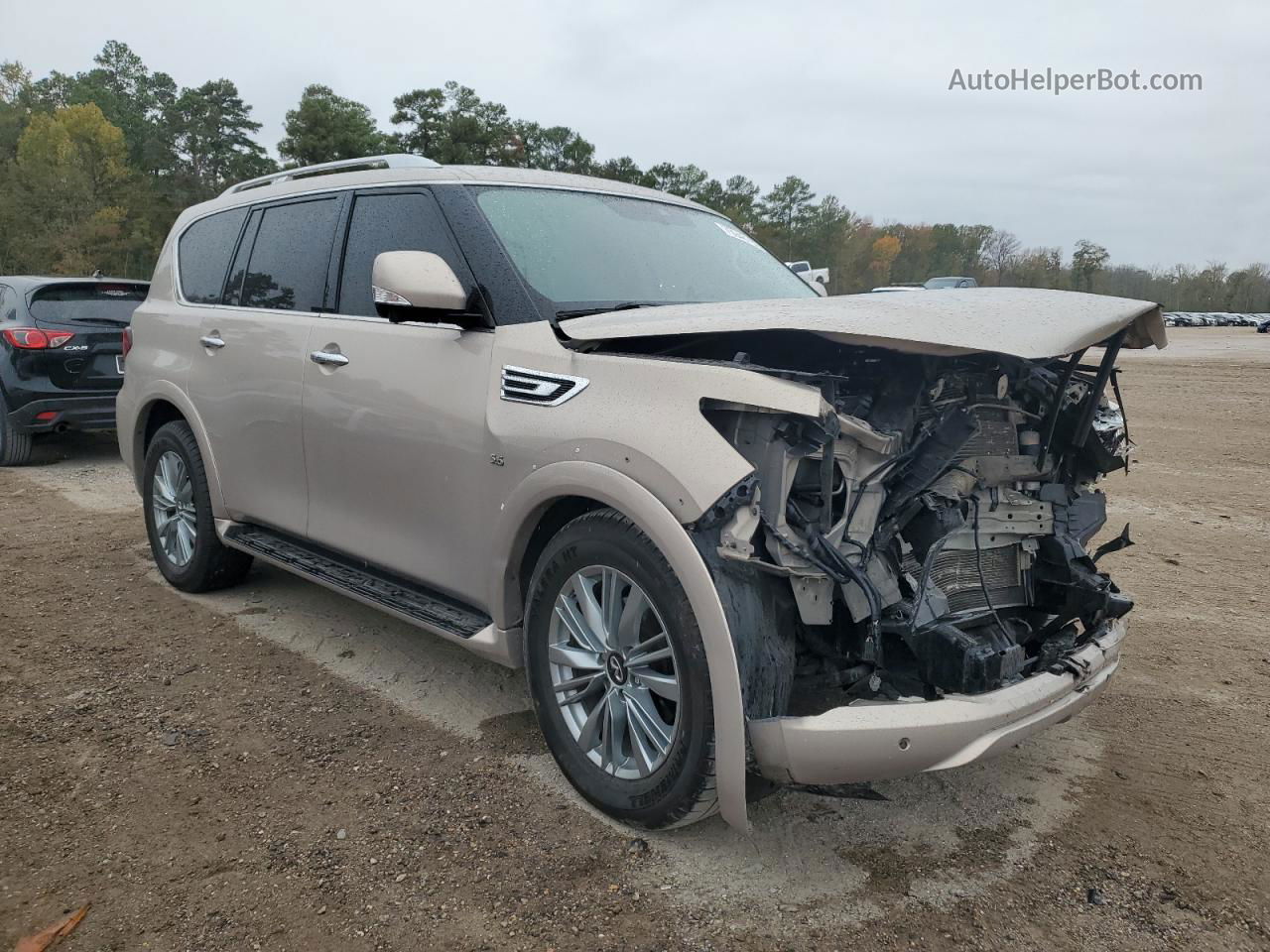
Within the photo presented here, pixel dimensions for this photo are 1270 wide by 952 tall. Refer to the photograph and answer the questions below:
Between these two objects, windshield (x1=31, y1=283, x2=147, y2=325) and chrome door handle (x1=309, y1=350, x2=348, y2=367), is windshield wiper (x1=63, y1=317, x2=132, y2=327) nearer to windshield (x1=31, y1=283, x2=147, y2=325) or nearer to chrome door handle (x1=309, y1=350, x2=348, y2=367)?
windshield (x1=31, y1=283, x2=147, y2=325)

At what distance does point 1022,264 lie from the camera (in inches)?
2726

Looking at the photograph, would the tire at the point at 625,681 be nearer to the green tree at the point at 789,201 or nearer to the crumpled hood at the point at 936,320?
the crumpled hood at the point at 936,320

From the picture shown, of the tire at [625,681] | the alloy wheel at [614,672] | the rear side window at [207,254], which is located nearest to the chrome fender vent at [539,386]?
the tire at [625,681]

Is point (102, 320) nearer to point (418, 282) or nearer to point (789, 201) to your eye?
point (418, 282)

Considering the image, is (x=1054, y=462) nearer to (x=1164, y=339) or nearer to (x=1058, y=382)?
(x=1058, y=382)

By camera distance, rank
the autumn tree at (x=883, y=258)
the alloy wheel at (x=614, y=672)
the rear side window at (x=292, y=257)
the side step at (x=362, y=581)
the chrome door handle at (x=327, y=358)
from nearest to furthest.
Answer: the alloy wheel at (x=614, y=672)
the side step at (x=362, y=581)
the chrome door handle at (x=327, y=358)
the rear side window at (x=292, y=257)
the autumn tree at (x=883, y=258)

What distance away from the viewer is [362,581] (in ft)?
11.8

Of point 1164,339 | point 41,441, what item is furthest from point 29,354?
point 1164,339

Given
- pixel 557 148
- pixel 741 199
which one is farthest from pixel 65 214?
pixel 741 199

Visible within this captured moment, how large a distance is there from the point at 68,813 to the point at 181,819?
37 centimetres

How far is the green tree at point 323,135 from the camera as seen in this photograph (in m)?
51.2

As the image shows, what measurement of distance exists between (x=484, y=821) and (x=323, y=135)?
55.5m

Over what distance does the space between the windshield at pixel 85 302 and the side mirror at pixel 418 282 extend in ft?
21.8

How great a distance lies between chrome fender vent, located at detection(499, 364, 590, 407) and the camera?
2.77m
